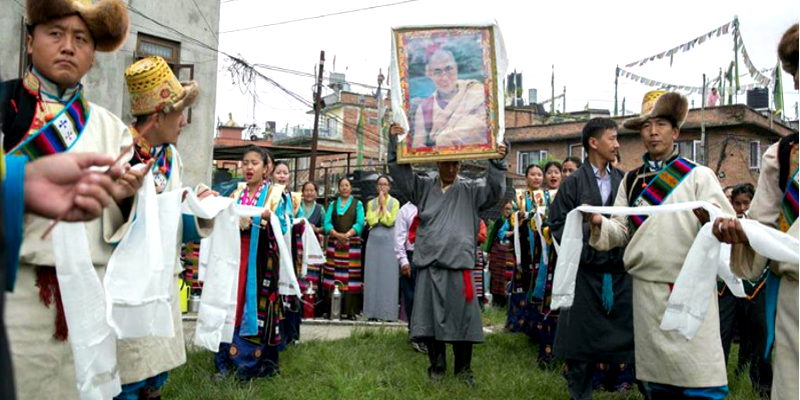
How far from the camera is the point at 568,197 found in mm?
5500

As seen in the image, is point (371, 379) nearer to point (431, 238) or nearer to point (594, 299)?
point (431, 238)

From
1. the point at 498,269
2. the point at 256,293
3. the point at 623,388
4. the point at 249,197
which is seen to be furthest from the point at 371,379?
the point at 498,269

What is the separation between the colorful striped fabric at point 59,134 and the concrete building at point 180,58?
374 inches

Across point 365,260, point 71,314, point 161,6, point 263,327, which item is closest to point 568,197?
point 263,327

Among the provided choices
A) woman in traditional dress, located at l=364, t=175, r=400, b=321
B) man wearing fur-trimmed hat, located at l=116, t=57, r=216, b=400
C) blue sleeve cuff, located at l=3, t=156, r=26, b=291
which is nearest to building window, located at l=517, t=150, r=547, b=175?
woman in traditional dress, located at l=364, t=175, r=400, b=321

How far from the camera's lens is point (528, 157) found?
144 ft

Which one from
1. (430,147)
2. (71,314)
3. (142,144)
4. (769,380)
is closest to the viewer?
(71,314)

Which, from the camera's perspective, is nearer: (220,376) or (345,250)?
(220,376)

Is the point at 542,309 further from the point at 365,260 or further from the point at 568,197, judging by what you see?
the point at 365,260

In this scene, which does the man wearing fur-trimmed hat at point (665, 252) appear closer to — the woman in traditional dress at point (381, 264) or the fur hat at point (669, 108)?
the fur hat at point (669, 108)

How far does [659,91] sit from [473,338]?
239cm

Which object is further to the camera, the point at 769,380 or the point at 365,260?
the point at 365,260

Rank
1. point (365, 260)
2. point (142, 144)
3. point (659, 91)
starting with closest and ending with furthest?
point (142, 144), point (659, 91), point (365, 260)

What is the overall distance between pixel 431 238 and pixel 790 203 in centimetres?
329
